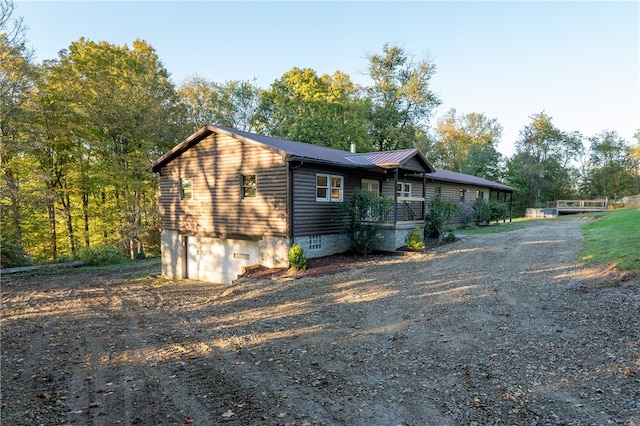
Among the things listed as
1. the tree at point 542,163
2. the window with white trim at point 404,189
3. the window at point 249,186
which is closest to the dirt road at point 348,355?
the window at point 249,186

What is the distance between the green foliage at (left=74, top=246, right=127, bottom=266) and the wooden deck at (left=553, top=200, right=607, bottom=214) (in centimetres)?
3957

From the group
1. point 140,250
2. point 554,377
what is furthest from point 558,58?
point 140,250

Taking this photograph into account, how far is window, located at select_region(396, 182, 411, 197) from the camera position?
18.6 meters

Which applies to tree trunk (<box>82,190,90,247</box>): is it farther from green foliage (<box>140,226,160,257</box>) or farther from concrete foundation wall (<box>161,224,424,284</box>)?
concrete foundation wall (<box>161,224,424,284</box>)

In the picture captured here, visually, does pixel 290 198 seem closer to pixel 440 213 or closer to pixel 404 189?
pixel 440 213

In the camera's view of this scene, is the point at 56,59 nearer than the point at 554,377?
No

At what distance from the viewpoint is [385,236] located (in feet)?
48.5

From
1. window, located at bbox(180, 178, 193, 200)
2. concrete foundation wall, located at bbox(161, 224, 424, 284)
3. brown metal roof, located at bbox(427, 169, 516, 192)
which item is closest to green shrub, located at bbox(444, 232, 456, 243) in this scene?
concrete foundation wall, located at bbox(161, 224, 424, 284)

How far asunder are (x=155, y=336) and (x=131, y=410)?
3079mm

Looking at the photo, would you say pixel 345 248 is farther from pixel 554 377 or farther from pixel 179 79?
pixel 179 79

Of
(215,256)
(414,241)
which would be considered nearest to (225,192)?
(215,256)

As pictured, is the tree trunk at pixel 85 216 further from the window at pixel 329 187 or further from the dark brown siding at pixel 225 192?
the window at pixel 329 187

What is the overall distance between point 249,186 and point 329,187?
123 inches

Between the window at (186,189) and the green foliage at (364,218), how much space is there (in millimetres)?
6732
